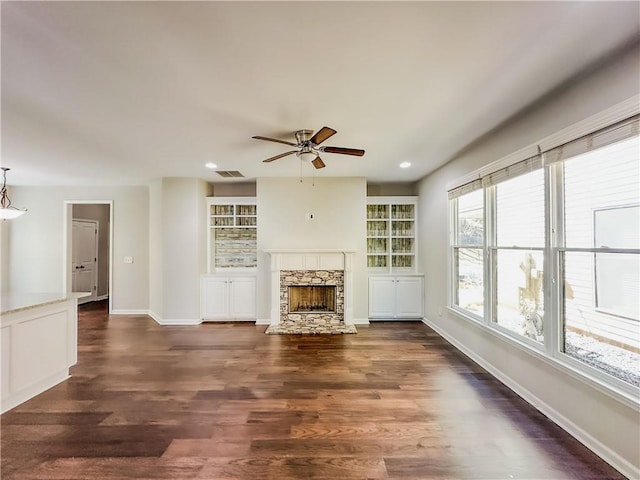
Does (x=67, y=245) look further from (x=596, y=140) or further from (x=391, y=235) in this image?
(x=596, y=140)

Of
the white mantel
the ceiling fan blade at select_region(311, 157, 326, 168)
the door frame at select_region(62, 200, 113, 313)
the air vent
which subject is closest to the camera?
the ceiling fan blade at select_region(311, 157, 326, 168)

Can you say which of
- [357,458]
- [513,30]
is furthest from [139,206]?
[513,30]

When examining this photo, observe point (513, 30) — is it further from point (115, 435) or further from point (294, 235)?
point (294, 235)

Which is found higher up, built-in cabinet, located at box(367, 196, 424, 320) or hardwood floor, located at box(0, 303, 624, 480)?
built-in cabinet, located at box(367, 196, 424, 320)

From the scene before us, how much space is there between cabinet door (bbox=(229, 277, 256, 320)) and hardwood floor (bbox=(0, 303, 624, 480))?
5.30 ft

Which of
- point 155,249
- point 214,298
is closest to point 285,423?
point 214,298

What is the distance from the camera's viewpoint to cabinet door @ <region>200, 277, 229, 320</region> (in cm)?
543

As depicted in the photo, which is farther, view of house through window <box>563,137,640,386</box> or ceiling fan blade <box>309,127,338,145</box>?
ceiling fan blade <box>309,127,338,145</box>

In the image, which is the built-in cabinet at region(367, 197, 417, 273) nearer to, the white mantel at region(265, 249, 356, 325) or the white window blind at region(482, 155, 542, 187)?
the white mantel at region(265, 249, 356, 325)

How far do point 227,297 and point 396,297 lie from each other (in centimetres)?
323

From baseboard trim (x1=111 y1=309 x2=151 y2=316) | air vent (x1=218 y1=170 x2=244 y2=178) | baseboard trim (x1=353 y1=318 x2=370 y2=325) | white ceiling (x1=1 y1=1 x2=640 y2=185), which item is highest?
air vent (x1=218 y1=170 x2=244 y2=178)

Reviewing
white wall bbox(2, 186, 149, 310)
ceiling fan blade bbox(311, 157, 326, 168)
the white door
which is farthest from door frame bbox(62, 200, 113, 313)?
ceiling fan blade bbox(311, 157, 326, 168)

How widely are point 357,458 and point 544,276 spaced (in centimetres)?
216

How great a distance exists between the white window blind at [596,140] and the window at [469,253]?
48.3 inches
